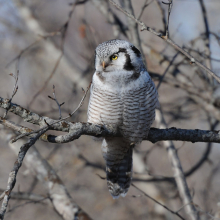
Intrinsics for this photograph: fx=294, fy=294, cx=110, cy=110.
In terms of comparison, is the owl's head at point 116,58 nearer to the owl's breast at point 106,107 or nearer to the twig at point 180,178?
the owl's breast at point 106,107

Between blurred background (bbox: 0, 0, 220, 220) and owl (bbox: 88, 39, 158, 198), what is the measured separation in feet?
2.63

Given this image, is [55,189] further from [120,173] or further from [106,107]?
[106,107]

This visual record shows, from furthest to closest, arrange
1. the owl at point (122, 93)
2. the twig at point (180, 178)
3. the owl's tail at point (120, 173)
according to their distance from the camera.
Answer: the twig at point (180, 178) < the owl's tail at point (120, 173) < the owl at point (122, 93)

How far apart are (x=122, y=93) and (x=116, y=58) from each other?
43cm

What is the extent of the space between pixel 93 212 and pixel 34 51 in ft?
20.1

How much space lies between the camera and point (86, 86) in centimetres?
567

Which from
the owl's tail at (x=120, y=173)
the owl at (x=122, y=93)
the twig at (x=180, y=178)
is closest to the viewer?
the owl at (x=122, y=93)

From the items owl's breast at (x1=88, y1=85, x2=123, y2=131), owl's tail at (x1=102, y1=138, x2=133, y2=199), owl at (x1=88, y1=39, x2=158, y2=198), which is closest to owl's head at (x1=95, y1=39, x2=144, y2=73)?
owl at (x1=88, y1=39, x2=158, y2=198)

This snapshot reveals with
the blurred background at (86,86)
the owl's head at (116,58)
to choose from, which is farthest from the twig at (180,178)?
the owl's head at (116,58)

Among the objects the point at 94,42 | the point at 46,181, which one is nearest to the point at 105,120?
the point at 46,181

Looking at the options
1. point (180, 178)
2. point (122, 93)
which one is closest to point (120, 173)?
point (180, 178)

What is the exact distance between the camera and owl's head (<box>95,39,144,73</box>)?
3158 millimetres

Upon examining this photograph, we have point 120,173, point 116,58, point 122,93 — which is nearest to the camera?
point 122,93

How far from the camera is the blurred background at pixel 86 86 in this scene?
15.0 feet
